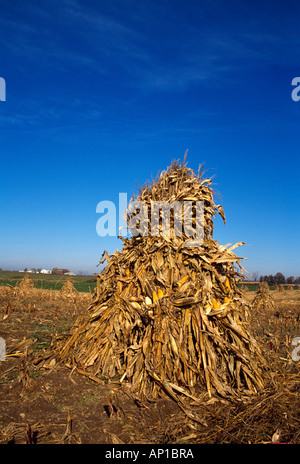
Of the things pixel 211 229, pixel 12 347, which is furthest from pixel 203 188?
pixel 12 347

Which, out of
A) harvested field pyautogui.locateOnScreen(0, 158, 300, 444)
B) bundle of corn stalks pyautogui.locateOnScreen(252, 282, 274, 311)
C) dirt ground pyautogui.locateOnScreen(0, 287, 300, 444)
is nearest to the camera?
dirt ground pyautogui.locateOnScreen(0, 287, 300, 444)

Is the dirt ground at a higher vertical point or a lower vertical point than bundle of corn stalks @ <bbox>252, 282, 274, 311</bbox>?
lower

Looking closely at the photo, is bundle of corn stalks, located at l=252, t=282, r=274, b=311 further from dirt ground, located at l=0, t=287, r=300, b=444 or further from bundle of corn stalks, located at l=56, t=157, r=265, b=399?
bundle of corn stalks, located at l=56, t=157, r=265, b=399

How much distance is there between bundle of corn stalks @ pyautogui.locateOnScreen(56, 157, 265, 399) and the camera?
223 inches

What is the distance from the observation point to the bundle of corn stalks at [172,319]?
5664 mm

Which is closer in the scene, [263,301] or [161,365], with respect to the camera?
[161,365]

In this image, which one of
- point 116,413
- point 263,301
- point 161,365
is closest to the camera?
point 116,413

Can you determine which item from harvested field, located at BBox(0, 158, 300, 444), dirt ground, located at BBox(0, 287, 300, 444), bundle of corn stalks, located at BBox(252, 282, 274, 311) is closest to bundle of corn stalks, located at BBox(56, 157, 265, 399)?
harvested field, located at BBox(0, 158, 300, 444)

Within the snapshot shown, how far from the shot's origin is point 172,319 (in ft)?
19.4

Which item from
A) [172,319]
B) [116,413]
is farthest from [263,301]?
[116,413]

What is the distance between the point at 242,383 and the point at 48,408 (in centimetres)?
330

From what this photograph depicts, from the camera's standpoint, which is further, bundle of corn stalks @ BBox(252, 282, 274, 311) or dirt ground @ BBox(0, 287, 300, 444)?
bundle of corn stalks @ BBox(252, 282, 274, 311)

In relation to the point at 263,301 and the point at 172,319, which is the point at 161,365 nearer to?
the point at 172,319

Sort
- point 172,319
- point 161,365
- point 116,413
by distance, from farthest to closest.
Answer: point 172,319, point 161,365, point 116,413
